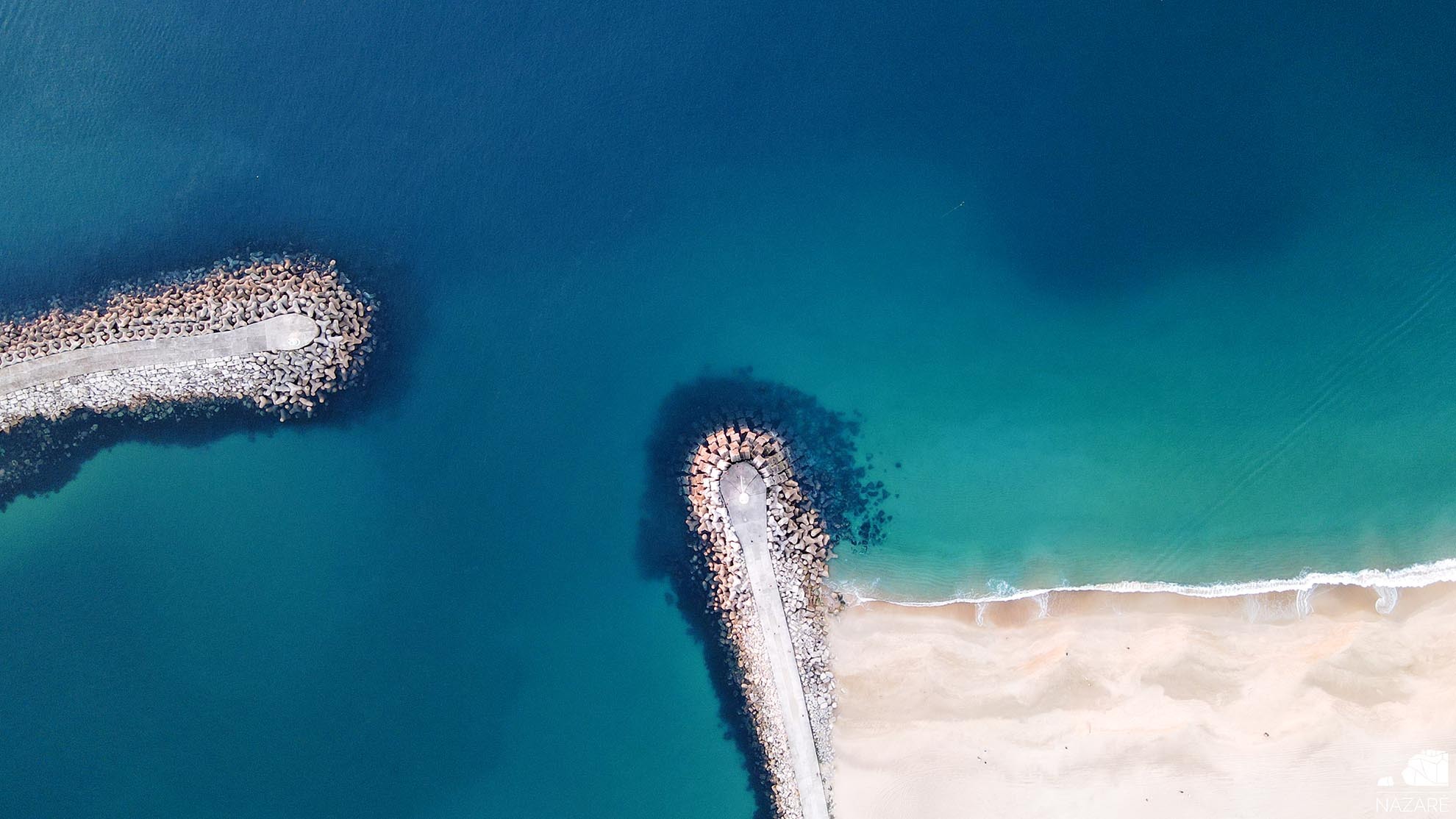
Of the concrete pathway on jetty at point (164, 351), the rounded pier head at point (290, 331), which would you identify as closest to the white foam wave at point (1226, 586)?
the rounded pier head at point (290, 331)

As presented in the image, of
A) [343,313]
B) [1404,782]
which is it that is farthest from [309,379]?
[1404,782]

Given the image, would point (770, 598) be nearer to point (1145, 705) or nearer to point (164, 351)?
point (1145, 705)

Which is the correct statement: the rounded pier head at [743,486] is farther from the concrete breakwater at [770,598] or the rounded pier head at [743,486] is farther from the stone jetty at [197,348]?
the stone jetty at [197,348]

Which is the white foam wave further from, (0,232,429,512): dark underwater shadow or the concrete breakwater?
(0,232,429,512): dark underwater shadow

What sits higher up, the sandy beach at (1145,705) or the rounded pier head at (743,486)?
the rounded pier head at (743,486)

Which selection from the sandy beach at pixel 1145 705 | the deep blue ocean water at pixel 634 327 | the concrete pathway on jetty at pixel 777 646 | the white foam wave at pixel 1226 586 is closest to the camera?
the sandy beach at pixel 1145 705

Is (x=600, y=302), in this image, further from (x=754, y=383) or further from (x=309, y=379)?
(x=309, y=379)

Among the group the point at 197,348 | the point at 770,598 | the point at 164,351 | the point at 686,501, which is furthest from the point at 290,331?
the point at 770,598
